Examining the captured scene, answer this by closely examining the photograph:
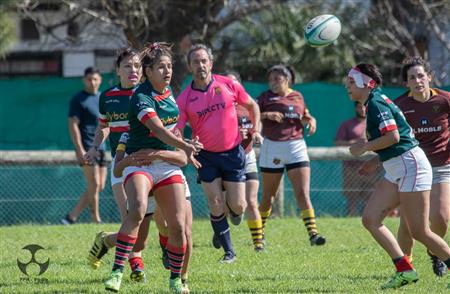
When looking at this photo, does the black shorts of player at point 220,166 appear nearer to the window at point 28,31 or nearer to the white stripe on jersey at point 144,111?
the white stripe on jersey at point 144,111

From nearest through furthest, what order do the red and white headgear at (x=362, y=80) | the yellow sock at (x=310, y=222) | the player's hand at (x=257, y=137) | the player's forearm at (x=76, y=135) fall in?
the red and white headgear at (x=362, y=80), the player's hand at (x=257, y=137), the yellow sock at (x=310, y=222), the player's forearm at (x=76, y=135)

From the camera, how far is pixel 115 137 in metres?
8.91

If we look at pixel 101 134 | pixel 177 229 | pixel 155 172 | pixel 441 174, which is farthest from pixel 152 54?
pixel 441 174

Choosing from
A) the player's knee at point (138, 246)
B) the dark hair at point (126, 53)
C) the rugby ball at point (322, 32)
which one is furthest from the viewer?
the rugby ball at point (322, 32)

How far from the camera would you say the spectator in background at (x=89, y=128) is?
47.5 feet

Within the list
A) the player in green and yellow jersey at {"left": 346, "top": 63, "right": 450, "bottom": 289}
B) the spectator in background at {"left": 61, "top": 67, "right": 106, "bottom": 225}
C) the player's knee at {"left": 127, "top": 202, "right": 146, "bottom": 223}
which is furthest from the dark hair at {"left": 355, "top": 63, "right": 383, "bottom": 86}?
the spectator in background at {"left": 61, "top": 67, "right": 106, "bottom": 225}

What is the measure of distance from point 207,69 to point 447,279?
10.2ft

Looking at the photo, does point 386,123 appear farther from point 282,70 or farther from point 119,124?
point 282,70

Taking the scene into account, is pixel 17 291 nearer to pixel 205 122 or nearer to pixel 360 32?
pixel 205 122

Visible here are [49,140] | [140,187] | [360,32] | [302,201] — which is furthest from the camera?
[360,32]

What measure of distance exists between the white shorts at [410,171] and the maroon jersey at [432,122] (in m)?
1.19

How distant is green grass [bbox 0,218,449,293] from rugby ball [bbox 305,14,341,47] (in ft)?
7.30

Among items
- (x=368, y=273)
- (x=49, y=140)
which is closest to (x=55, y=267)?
(x=368, y=273)

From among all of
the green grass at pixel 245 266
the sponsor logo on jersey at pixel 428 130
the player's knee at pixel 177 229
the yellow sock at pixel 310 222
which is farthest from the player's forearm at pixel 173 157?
the yellow sock at pixel 310 222
